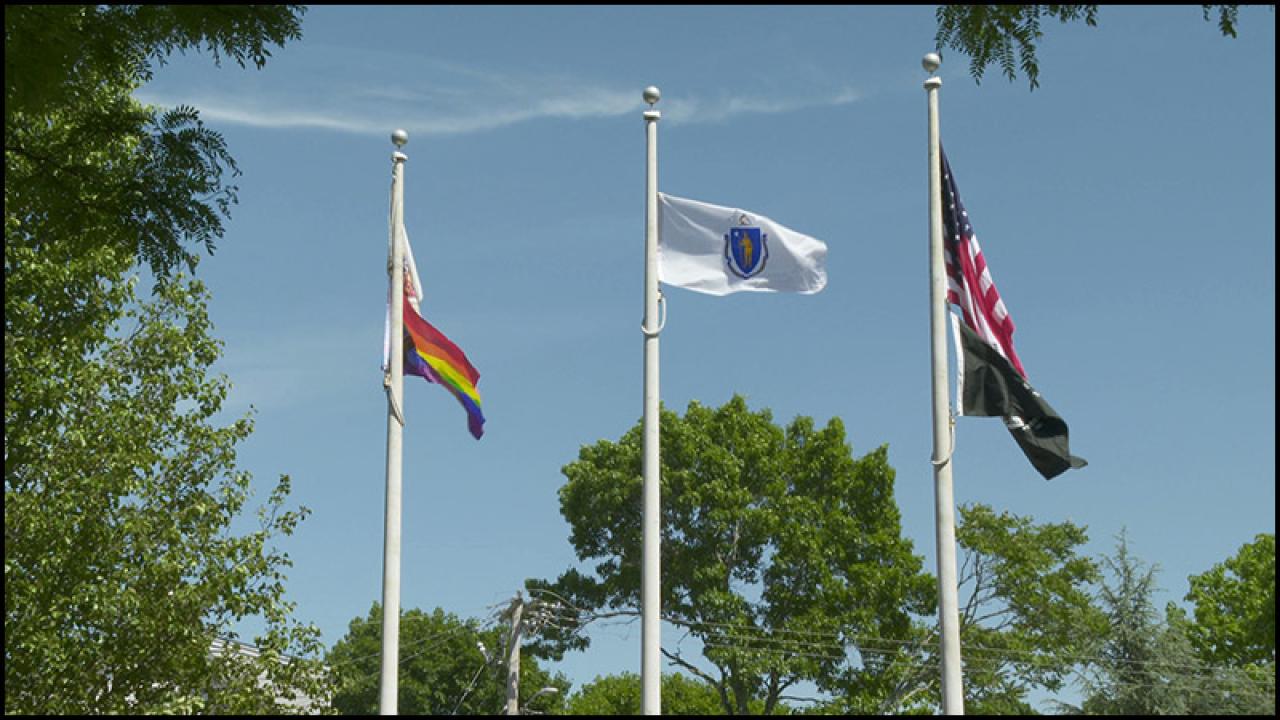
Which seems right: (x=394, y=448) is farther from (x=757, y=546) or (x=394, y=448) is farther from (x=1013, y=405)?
(x=757, y=546)

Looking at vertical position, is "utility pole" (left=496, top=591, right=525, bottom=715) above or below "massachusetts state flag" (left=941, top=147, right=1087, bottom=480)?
below

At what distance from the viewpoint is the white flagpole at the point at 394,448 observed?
16.5 m

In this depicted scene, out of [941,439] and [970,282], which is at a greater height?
[970,282]

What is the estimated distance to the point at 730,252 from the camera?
1702 cm

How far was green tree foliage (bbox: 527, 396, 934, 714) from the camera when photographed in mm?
40969

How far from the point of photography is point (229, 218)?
1524 centimetres

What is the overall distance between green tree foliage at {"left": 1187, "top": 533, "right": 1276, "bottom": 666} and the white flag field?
40.4 meters

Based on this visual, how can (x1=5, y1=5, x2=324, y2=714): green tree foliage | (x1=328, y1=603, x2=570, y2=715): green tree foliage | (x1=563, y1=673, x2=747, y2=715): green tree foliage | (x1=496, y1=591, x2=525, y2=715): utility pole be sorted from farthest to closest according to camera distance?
1. (x1=328, y1=603, x2=570, y2=715): green tree foliage
2. (x1=563, y1=673, x2=747, y2=715): green tree foliage
3. (x1=496, y1=591, x2=525, y2=715): utility pole
4. (x1=5, y1=5, x2=324, y2=714): green tree foliage

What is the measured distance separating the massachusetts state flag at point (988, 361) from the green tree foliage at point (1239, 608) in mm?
39007

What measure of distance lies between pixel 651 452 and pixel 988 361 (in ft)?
13.3

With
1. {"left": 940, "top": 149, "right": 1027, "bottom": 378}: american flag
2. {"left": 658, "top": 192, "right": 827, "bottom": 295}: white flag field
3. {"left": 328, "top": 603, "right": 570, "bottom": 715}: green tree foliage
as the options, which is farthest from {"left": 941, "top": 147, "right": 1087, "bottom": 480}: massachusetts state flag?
{"left": 328, "top": 603, "right": 570, "bottom": 715}: green tree foliage

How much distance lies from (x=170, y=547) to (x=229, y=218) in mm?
10148

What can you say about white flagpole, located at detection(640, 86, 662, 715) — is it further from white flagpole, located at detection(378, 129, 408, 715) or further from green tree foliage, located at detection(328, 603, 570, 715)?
green tree foliage, located at detection(328, 603, 570, 715)

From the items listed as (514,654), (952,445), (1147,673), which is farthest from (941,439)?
(514,654)
